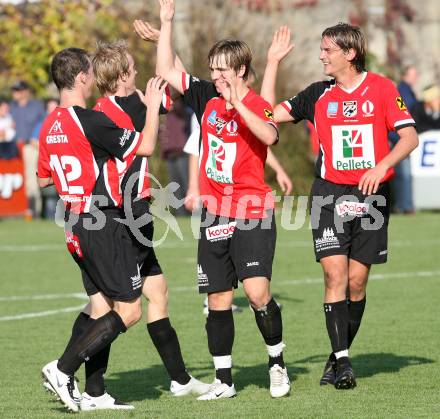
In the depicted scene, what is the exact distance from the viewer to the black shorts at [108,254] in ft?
22.8

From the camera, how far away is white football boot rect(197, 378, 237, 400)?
24.1 ft

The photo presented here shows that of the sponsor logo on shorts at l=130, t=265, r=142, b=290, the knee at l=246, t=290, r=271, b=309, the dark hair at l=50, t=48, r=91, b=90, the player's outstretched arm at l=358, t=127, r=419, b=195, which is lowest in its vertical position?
the knee at l=246, t=290, r=271, b=309

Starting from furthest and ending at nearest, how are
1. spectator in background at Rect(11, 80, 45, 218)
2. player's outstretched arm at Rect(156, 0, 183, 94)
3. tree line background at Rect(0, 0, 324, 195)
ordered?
1. tree line background at Rect(0, 0, 324, 195)
2. spectator in background at Rect(11, 80, 45, 218)
3. player's outstretched arm at Rect(156, 0, 183, 94)

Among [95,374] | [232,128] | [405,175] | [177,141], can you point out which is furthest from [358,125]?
[405,175]

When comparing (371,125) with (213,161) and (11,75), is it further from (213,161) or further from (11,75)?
(11,75)

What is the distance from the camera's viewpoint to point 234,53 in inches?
289

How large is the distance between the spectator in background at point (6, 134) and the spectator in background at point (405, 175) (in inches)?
249

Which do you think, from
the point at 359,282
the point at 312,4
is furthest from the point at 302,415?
the point at 312,4

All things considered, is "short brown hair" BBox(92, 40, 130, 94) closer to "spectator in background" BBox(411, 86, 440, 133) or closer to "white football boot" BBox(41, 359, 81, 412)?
"white football boot" BBox(41, 359, 81, 412)

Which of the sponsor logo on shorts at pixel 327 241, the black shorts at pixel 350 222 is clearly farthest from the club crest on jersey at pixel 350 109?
the sponsor logo on shorts at pixel 327 241

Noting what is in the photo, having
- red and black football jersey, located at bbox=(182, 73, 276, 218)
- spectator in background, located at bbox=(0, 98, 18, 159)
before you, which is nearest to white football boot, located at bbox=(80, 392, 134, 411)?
red and black football jersey, located at bbox=(182, 73, 276, 218)

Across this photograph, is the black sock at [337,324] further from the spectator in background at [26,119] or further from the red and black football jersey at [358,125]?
the spectator in background at [26,119]

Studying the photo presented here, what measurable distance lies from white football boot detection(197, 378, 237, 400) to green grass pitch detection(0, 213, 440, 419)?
0.27ft

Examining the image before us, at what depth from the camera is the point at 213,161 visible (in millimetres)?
7461
